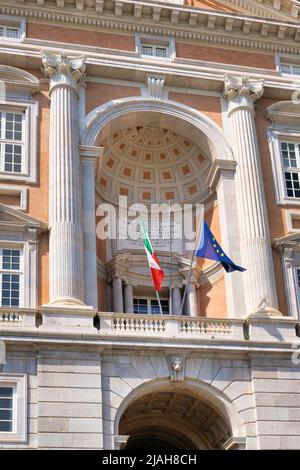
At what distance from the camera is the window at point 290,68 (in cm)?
3759

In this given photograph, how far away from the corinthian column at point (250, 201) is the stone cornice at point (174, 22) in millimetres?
2555

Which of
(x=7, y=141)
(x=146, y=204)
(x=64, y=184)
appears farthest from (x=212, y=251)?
(x=7, y=141)

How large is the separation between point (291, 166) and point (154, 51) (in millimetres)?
7520

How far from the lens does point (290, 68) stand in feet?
124

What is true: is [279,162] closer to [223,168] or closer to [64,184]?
[223,168]

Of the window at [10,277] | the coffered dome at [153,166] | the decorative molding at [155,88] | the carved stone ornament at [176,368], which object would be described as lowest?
the carved stone ornament at [176,368]

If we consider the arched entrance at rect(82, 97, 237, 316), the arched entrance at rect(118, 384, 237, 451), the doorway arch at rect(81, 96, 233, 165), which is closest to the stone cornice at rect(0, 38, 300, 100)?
the doorway arch at rect(81, 96, 233, 165)

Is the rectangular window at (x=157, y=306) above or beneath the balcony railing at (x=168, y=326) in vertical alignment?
above

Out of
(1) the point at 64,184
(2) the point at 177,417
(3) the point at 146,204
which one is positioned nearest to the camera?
(1) the point at 64,184

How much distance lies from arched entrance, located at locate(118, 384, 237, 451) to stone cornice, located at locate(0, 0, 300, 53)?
50.6 ft

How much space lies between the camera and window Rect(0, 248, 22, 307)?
29677 mm

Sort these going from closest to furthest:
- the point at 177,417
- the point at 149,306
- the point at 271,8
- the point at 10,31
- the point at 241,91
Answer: the point at 177,417 < the point at 149,306 < the point at 10,31 < the point at 241,91 < the point at 271,8

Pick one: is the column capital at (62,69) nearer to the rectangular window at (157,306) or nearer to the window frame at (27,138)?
the window frame at (27,138)

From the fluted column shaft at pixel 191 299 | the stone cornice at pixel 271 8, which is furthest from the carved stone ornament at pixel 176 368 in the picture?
the stone cornice at pixel 271 8
